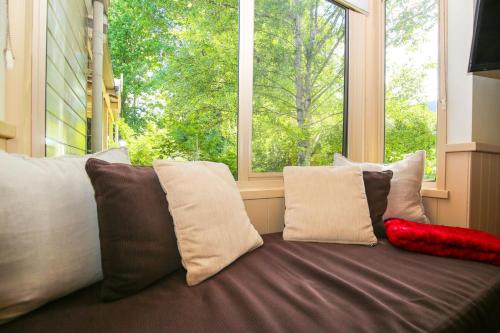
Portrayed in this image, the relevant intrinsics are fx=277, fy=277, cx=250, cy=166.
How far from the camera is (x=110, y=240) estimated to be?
799 millimetres

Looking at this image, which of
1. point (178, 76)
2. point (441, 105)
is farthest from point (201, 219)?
point (441, 105)

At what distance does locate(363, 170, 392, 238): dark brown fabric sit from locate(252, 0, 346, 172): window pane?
2.01ft

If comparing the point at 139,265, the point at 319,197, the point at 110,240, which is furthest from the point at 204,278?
the point at 319,197

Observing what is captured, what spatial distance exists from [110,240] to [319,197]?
107 cm

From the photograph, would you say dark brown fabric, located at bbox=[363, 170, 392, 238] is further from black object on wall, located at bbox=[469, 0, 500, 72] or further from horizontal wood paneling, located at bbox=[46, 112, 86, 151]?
horizontal wood paneling, located at bbox=[46, 112, 86, 151]

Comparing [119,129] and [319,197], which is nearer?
[319,197]

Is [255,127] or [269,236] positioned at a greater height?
[255,127]

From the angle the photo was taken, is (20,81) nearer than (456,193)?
Yes

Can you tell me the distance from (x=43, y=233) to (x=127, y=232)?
201 mm

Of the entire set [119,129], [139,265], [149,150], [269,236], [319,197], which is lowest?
[269,236]

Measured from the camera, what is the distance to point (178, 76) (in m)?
1.74

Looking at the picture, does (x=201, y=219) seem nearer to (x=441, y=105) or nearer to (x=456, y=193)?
(x=456, y=193)

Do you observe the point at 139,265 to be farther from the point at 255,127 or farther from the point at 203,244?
the point at 255,127

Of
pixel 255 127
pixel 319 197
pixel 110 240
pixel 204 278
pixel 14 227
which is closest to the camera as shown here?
pixel 14 227
